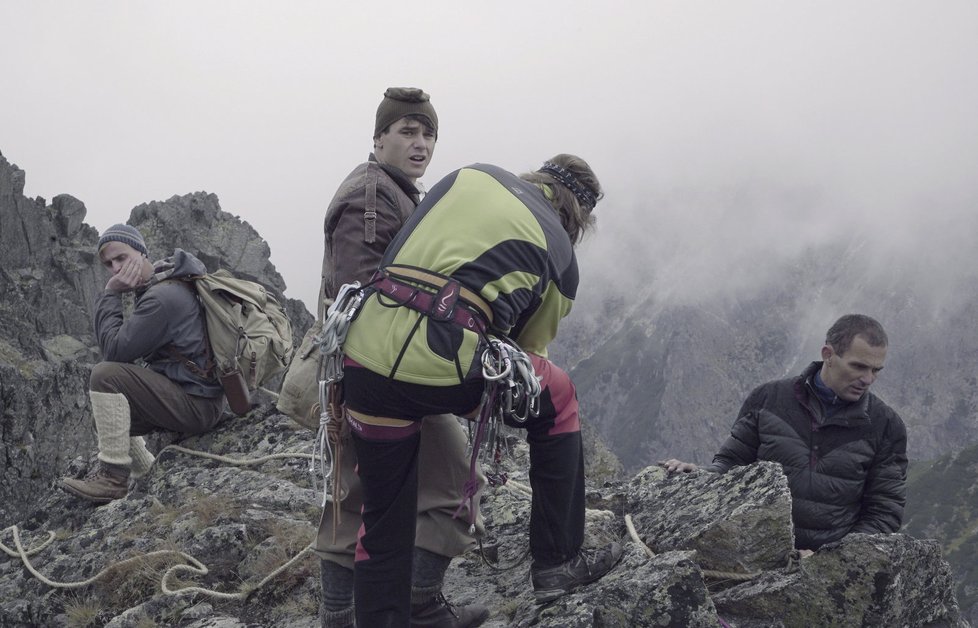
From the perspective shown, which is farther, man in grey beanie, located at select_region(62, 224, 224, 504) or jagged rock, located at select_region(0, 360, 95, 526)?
jagged rock, located at select_region(0, 360, 95, 526)

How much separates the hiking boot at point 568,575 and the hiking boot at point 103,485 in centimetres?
728

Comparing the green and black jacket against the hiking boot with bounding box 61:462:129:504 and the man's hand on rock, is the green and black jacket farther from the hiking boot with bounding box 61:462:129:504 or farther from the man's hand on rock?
the hiking boot with bounding box 61:462:129:504

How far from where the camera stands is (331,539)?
20.2 feet

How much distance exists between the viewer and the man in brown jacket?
19.6ft

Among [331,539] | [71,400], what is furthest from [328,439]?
[71,400]

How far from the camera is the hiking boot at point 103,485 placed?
10.6m

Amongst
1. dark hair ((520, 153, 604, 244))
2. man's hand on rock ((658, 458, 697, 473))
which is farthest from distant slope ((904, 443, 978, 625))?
dark hair ((520, 153, 604, 244))

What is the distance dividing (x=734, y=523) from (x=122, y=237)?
8.10 meters

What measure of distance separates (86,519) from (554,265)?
8453 mm

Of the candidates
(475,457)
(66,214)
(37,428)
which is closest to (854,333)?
(475,457)

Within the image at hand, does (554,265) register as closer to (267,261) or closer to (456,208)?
(456,208)

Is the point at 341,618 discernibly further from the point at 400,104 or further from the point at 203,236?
the point at 203,236

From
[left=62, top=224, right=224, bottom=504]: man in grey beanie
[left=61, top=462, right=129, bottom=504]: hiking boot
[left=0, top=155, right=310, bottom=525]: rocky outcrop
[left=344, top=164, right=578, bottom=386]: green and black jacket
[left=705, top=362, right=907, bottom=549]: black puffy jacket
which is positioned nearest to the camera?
[left=344, top=164, right=578, bottom=386]: green and black jacket

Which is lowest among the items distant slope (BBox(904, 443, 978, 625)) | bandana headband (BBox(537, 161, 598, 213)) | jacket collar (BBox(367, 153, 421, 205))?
distant slope (BBox(904, 443, 978, 625))
